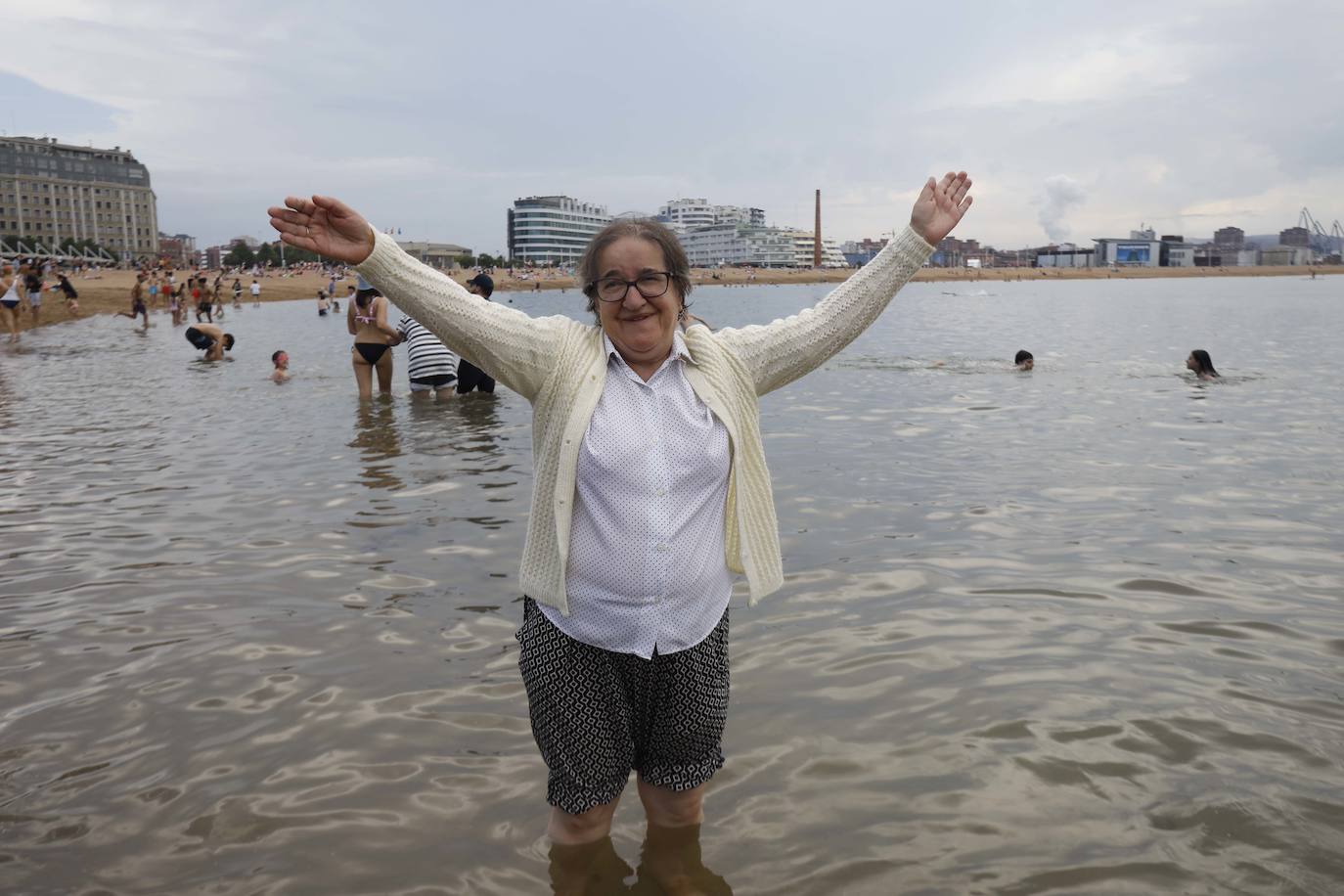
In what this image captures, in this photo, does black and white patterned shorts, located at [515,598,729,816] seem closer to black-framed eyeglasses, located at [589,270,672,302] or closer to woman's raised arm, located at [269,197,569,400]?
woman's raised arm, located at [269,197,569,400]

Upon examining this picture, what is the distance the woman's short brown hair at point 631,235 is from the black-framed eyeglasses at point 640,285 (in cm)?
5

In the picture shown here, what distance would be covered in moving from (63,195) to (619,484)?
752 feet

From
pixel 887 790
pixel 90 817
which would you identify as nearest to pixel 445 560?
pixel 90 817

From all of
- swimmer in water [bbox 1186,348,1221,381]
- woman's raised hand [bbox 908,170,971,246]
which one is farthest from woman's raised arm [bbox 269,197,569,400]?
swimmer in water [bbox 1186,348,1221,381]

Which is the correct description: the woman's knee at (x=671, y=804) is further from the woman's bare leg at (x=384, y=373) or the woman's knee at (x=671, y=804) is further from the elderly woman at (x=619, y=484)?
the woman's bare leg at (x=384, y=373)

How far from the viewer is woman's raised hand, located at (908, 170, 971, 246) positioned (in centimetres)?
332

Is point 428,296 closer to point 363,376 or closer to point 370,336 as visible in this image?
point 370,336

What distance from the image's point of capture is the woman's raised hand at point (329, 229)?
2908 millimetres

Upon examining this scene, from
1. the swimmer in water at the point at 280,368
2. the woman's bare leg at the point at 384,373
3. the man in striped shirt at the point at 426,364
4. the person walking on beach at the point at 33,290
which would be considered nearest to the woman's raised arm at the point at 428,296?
the man in striped shirt at the point at 426,364

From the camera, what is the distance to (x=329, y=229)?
2998 mm

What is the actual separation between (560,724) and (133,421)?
1349 centimetres

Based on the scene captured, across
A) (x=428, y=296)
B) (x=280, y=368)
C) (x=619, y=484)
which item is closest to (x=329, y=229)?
(x=428, y=296)

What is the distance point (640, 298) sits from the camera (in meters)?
2.98

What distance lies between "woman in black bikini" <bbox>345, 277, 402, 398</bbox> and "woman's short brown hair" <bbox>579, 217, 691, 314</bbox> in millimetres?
11672
